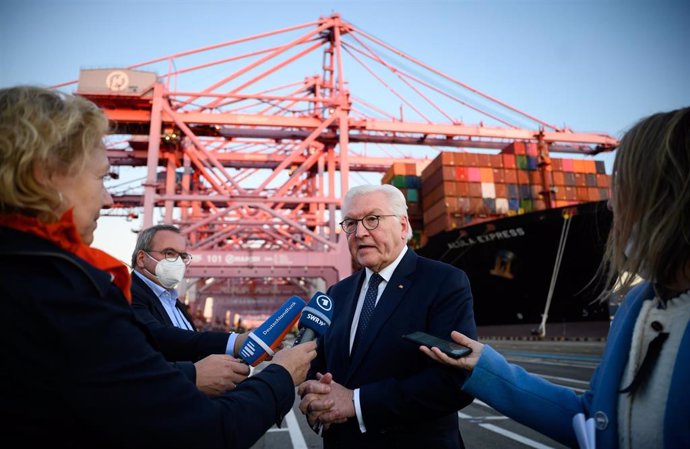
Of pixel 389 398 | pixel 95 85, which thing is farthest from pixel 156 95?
pixel 389 398

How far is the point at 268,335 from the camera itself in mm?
1854

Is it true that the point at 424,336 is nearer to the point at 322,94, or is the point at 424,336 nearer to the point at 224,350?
the point at 224,350

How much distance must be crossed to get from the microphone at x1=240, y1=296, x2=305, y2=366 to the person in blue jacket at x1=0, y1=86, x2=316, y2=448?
52cm

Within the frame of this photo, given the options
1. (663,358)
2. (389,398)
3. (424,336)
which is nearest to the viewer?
(663,358)

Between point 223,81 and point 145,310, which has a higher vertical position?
point 223,81

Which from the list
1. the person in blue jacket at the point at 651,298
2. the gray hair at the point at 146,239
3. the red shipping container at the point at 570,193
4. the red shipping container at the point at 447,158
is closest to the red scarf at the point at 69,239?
the person in blue jacket at the point at 651,298

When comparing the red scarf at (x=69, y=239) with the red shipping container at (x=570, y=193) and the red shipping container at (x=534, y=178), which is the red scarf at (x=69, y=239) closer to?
the red shipping container at (x=534, y=178)

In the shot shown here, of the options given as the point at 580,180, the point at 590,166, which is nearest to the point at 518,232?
the point at 580,180

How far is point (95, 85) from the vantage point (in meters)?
18.1

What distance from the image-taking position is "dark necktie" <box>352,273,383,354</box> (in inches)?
90.2

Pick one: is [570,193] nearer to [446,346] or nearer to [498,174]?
[498,174]

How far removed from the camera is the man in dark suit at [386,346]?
193 cm

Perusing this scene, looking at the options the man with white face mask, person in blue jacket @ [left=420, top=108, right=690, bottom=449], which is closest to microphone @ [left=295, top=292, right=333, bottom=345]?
the man with white face mask

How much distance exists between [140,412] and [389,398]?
1.21 meters
